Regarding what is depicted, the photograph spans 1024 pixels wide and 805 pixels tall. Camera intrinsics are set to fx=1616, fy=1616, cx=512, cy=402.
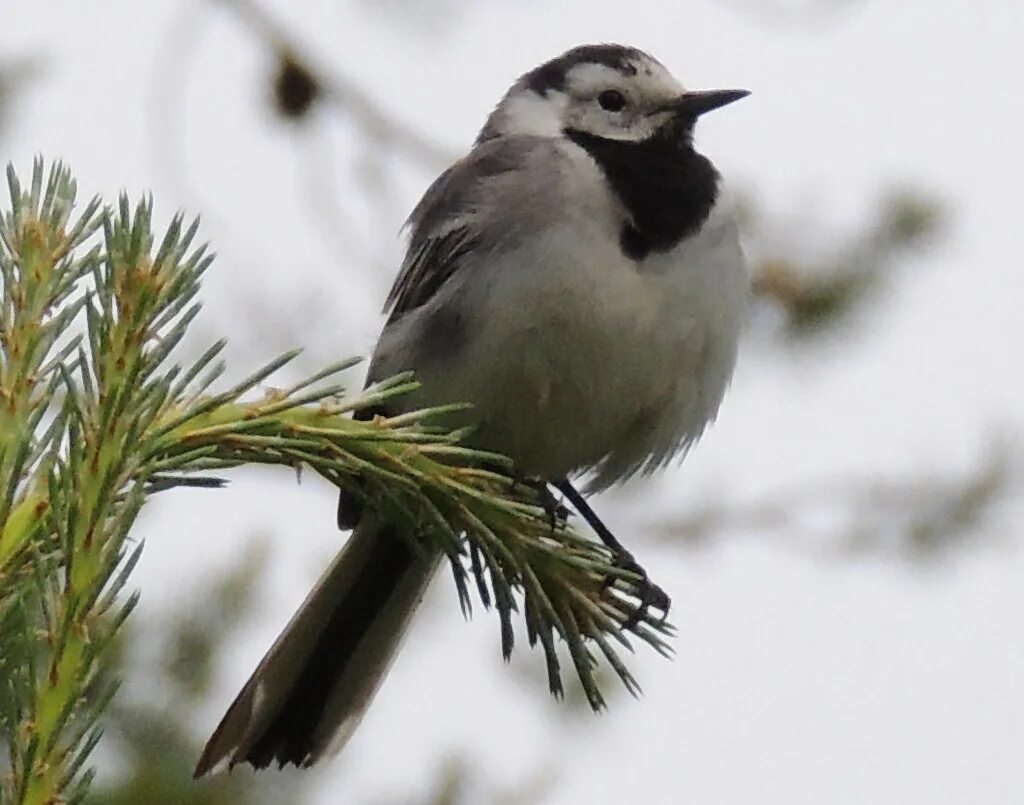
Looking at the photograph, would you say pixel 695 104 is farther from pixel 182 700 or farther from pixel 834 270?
pixel 182 700

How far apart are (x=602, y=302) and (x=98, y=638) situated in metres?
1.62

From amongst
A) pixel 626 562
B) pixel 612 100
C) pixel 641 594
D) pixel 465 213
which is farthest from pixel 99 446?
pixel 612 100

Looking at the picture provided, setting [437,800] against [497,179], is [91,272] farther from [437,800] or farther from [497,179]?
[497,179]

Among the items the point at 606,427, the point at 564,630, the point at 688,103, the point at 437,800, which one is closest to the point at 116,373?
the point at 564,630

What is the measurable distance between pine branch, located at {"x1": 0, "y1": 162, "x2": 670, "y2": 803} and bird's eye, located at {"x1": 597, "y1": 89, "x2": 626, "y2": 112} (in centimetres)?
179

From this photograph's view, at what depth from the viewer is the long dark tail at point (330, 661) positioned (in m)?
2.31

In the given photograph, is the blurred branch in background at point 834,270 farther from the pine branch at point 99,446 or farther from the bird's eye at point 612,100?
the pine branch at point 99,446

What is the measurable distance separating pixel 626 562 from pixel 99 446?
1.46 metres

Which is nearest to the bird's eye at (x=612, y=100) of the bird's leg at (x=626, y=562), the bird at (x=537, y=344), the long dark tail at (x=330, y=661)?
the bird at (x=537, y=344)

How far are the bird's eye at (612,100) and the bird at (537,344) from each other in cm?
27

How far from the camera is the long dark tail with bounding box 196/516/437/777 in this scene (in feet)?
7.57

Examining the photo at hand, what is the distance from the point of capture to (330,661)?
105 inches

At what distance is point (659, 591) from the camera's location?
101 inches

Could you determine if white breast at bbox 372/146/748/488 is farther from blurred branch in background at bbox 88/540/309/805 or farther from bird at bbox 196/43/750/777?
blurred branch in background at bbox 88/540/309/805
